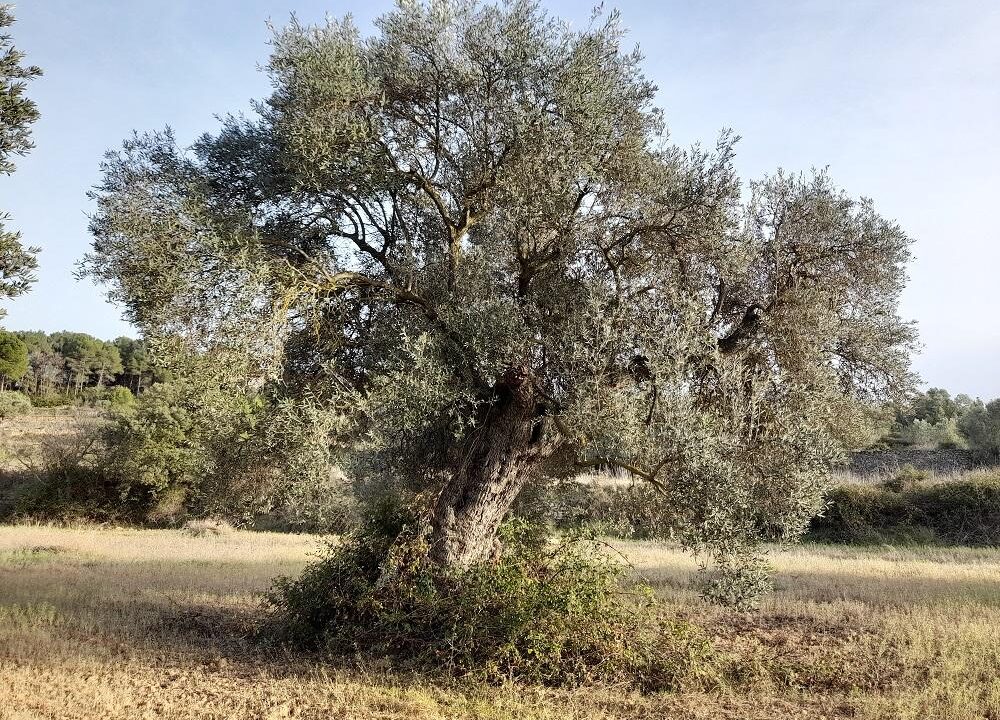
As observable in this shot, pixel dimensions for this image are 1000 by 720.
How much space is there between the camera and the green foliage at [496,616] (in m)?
9.84

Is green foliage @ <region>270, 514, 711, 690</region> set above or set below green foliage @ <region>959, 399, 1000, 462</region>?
below

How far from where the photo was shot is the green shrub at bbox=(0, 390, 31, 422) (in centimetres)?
5259

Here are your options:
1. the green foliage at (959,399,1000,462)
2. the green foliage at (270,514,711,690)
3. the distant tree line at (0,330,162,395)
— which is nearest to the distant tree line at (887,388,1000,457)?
the green foliage at (959,399,1000,462)

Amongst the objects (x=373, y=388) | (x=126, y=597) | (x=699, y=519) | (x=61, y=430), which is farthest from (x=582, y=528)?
(x=61, y=430)

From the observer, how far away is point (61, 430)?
50312 millimetres

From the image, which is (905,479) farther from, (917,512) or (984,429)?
(984,429)

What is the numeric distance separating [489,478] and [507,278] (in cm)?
342

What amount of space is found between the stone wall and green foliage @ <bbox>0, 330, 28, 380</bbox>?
68.8 m

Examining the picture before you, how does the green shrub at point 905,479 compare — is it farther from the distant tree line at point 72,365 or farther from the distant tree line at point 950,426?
the distant tree line at point 72,365

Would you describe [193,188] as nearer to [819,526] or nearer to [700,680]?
[700,680]

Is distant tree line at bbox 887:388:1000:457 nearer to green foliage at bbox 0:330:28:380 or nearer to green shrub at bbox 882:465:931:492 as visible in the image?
green shrub at bbox 882:465:931:492

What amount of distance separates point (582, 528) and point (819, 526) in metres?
26.9

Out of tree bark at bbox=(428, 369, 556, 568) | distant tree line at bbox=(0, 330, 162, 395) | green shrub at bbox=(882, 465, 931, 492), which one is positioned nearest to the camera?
tree bark at bbox=(428, 369, 556, 568)

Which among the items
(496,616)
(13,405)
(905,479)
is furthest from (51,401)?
(905,479)
